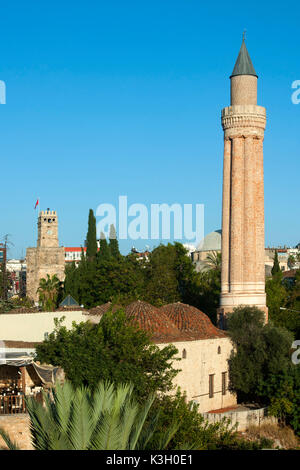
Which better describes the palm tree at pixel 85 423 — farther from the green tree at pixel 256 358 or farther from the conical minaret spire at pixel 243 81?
A: the conical minaret spire at pixel 243 81

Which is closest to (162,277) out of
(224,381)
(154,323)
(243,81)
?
(243,81)

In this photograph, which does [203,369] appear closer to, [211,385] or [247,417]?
[211,385]

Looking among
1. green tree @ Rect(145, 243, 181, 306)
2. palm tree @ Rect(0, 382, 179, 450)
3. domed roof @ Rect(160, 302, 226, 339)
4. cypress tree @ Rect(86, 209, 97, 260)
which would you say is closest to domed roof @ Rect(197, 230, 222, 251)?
cypress tree @ Rect(86, 209, 97, 260)

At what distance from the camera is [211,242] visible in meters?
114

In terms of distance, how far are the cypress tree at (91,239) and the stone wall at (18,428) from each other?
169 feet

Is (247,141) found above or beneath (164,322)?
above

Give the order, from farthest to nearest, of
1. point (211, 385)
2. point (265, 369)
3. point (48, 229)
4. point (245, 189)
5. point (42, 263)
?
point (48, 229) → point (42, 263) → point (245, 189) → point (265, 369) → point (211, 385)

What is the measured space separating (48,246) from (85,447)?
7552cm

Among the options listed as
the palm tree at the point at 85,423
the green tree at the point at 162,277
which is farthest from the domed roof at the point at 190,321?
the green tree at the point at 162,277

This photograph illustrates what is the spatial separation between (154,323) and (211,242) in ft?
271
